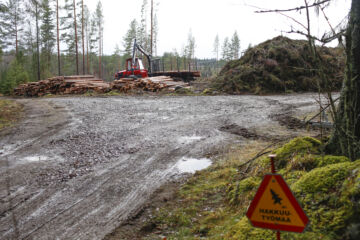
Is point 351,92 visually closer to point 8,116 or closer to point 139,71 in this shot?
point 8,116

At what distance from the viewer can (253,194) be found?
11.5 ft

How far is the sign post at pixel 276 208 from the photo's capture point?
1858 millimetres

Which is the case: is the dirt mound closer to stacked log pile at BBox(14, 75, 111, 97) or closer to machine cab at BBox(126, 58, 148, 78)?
machine cab at BBox(126, 58, 148, 78)

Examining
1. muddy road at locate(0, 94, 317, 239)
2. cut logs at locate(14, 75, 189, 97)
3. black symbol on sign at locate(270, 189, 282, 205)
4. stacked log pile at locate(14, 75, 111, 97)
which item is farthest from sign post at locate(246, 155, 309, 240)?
stacked log pile at locate(14, 75, 111, 97)

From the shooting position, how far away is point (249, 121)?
366 inches

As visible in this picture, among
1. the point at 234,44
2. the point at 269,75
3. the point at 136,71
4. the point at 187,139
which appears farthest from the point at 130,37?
the point at 187,139

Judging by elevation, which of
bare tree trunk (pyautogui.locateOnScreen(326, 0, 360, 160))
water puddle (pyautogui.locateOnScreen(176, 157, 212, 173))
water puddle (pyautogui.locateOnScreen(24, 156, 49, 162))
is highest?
bare tree trunk (pyautogui.locateOnScreen(326, 0, 360, 160))

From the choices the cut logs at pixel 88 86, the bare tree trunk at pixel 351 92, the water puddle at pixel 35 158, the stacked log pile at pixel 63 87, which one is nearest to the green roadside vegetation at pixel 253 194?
the bare tree trunk at pixel 351 92

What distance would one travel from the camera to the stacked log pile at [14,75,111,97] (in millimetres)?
21922

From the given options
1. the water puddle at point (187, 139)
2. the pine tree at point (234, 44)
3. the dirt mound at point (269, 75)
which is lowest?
the water puddle at point (187, 139)

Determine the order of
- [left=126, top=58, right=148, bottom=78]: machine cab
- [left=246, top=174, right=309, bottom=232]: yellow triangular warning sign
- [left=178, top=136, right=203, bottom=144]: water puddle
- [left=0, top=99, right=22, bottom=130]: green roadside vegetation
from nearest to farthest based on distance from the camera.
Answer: [left=246, top=174, right=309, bottom=232]: yellow triangular warning sign, [left=178, top=136, right=203, bottom=144]: water puddle, [left=0, top=99, right=22, bottom=130]: green roadside vegetation, [left=126, top=58, right=148, bottom=78]: machine cab

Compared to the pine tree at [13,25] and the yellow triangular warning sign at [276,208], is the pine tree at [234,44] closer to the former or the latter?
the pine tree at [13,25]

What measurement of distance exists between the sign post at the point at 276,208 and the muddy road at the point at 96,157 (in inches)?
83.0

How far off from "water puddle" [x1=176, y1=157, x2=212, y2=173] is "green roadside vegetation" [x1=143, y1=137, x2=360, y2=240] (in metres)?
0.26
